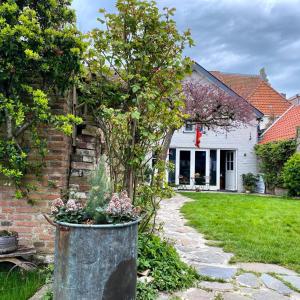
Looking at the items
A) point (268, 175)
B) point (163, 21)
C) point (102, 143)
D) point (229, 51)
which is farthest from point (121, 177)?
point (268, 175)

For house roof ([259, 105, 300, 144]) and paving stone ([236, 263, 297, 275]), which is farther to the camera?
house roof ([259, 105, 300, 144])

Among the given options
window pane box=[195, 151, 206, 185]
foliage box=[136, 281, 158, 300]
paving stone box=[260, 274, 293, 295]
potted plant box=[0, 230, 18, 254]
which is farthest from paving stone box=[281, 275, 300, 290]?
window pane box=[195, 151, 206, 185]

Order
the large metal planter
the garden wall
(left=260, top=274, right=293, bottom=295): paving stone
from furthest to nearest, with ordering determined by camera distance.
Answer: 1. the garden wall
2. (left=260, top=274, right=293, bottom=295): paving stone
3. the large metal planter

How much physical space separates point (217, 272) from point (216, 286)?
0.48 m

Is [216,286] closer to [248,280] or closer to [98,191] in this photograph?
[248,280]

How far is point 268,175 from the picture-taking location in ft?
56.2

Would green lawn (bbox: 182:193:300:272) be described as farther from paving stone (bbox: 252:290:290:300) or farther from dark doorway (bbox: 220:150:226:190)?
dark doorway (bbox: 220:150:226:190)

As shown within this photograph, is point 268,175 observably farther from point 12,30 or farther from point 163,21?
point 12,30

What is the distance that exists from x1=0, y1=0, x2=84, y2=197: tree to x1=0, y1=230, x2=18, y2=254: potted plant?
45 centimetres

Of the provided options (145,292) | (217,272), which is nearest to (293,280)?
(217,272)

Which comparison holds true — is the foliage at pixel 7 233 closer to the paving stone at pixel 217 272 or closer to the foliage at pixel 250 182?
the paving stone at pixel 217 272

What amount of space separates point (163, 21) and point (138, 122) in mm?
1192

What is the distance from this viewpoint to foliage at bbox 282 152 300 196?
1381cm

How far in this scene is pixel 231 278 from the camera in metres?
3.98
